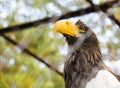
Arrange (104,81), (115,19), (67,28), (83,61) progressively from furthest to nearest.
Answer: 1. (115,19)
2. (83,61)
3. (67,28)
4. (104,81)

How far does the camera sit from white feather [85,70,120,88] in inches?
170

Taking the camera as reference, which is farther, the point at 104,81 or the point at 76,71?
the point at 76,71

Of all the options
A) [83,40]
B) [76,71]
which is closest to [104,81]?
[76,71]

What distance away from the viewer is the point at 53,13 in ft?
16.5

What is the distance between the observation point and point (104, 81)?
4.36 metres

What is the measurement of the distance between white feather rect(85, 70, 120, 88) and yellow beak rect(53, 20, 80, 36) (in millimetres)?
310

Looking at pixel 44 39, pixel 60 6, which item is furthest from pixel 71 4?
pixel 44 39

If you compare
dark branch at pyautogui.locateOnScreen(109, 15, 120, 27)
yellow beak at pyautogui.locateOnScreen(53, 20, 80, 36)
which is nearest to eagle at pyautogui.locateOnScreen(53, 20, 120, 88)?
yellow beak at pyautogui.locateOnScreen(53, 20, 80, 36)

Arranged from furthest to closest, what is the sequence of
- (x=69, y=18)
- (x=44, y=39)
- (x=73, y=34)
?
(x=44, y=39)
(x=69, y=18)
(x=73, y=34)

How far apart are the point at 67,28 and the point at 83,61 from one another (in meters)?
0.25

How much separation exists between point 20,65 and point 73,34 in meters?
0.99

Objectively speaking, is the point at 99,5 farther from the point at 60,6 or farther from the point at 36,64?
the point at 36,64

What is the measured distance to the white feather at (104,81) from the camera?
4324 mm

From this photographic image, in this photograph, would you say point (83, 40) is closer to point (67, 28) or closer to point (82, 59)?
point (82, 59)
